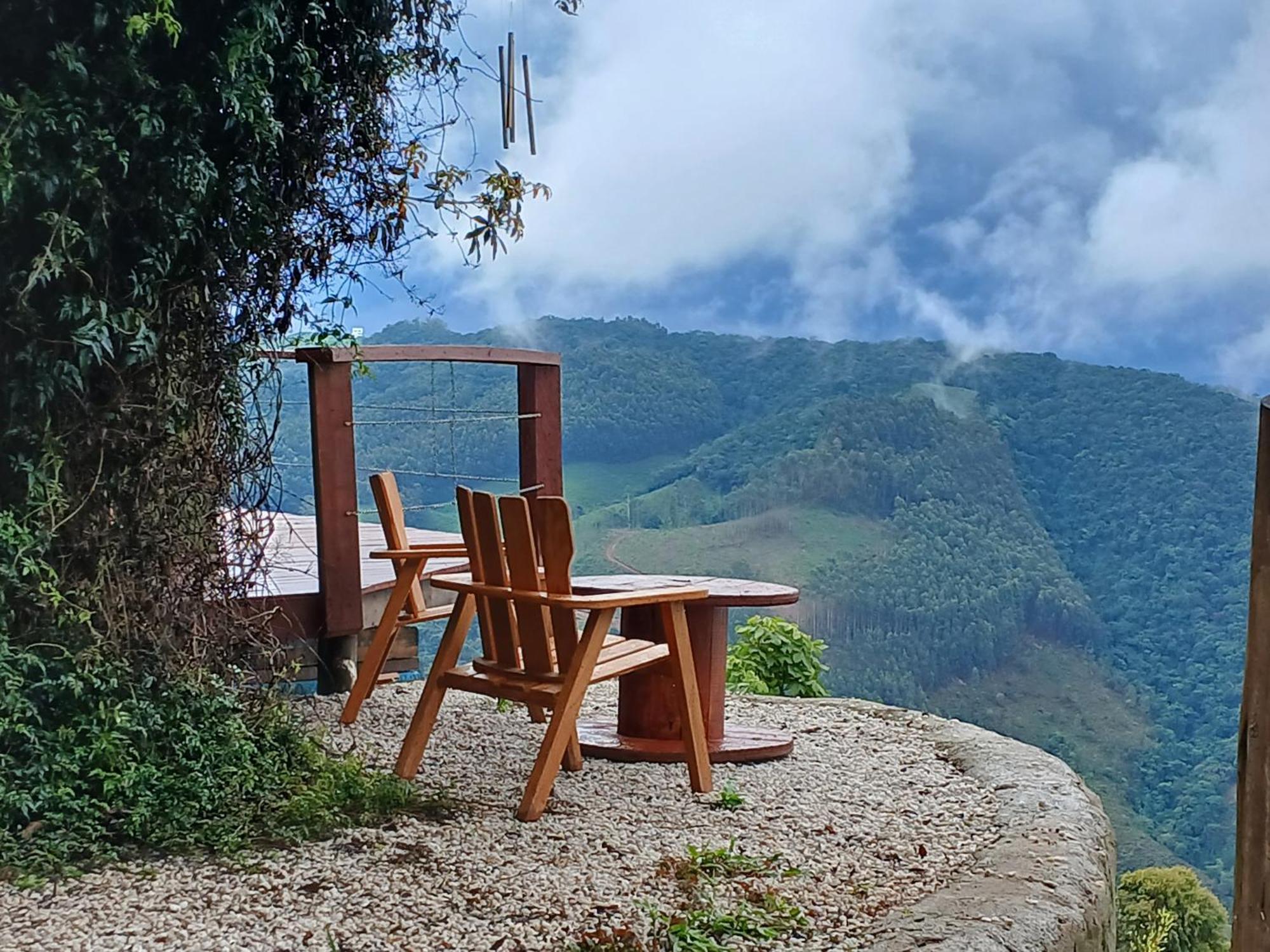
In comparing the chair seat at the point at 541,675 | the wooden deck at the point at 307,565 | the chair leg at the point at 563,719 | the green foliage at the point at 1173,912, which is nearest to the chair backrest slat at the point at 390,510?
the wooden deck at the point at 307,565

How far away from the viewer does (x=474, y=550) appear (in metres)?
3.40

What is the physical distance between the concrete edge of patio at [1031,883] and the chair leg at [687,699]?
33.8 inches

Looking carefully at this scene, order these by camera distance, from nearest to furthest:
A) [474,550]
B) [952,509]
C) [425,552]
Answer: [474,550] < [425,552] < [952,509]

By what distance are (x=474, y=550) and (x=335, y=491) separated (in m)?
1.33

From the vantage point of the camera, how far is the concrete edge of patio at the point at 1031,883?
238cm

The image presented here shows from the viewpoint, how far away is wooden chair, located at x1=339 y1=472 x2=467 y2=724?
4.07 meters

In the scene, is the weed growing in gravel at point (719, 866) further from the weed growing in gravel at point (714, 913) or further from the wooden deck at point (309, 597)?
the wooden deck at point (309, 597)

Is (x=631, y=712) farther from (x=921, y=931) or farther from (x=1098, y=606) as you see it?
(x=1098, y=606)

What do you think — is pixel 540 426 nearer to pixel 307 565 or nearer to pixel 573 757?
pixel 307 565

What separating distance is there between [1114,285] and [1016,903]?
14.4m

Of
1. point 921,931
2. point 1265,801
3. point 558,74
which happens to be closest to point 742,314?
point 558,74

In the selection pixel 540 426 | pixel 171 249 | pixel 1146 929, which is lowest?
pixel 1146 929

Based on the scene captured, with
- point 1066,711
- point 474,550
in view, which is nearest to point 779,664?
point 474,550

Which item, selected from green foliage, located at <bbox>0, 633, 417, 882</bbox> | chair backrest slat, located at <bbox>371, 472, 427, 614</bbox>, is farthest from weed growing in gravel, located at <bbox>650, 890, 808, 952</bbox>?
chair backrest slat, located at <bbox>371, 472, 427, 614</bbox>
